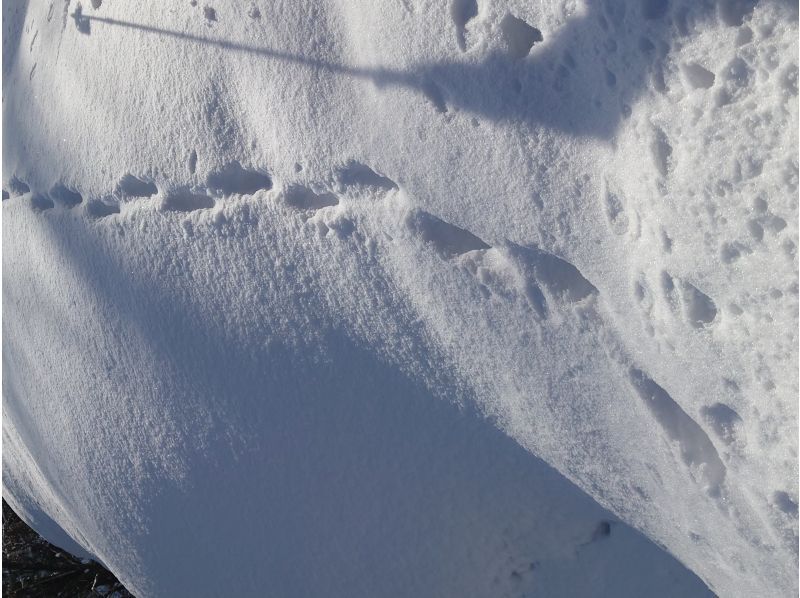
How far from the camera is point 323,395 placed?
1.17 m

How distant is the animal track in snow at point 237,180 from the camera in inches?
45.3

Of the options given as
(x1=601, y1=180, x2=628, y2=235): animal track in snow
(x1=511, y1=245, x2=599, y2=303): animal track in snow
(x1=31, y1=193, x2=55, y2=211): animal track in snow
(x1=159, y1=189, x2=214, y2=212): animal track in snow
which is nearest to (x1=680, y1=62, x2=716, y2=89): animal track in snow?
(x1=601, y1=180, x2=628, y2=235): animal track in snow

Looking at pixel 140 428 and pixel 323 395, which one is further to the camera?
pixel 140 428

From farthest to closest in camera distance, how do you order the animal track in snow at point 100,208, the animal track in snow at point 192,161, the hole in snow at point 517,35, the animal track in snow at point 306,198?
the animal track in snow at point 100,208, the animal track in snow at point 192,161, the animal track in snow at point 306,198, the hole in snow at point 517,35

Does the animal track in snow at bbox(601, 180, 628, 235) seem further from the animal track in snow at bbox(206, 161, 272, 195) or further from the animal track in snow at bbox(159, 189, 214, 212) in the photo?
the animal track in snow at bbox(159, 189, 214, 212)

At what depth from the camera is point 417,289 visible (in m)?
1.02

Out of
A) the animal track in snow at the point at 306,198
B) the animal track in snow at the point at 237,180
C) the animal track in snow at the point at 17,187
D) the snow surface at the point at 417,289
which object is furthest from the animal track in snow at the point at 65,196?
the animal track in snow at the point at 306,198

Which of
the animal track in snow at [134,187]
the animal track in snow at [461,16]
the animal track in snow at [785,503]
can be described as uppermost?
the animal track in snow at [461,16]

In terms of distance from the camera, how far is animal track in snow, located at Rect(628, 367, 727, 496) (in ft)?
2.72

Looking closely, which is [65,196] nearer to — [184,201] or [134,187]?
[134,187]

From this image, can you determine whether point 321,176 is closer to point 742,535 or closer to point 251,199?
point 251,199

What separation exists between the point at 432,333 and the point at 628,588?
529 millimetres

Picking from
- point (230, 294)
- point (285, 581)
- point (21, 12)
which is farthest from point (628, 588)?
point (21, 12)

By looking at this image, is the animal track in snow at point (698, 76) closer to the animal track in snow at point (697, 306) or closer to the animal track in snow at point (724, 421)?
the animal track in snow at point (697, 306)
